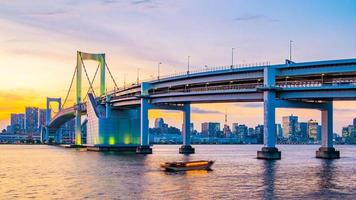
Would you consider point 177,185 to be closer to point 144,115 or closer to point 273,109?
point 273,109

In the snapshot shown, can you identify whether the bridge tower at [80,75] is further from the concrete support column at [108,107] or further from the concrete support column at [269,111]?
the concrete support column at [269,111]

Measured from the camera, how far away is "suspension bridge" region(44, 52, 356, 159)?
8656 centimetres

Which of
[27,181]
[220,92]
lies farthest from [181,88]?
[27,181]

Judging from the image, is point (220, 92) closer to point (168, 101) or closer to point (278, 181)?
point (168, 101)

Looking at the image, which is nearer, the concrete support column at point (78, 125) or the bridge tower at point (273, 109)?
the bridge tower at point (273, 109)

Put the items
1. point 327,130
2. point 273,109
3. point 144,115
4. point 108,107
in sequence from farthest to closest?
point 108,107, point 144,115, point 327,130, point 273,109

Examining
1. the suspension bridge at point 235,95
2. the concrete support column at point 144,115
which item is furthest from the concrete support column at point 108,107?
the concrete support column at point 144,115

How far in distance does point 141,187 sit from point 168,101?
61636 mm

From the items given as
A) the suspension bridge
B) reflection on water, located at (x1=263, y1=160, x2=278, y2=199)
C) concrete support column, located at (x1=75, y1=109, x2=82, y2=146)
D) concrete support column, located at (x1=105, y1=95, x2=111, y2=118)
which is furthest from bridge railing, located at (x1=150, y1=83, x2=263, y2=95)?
concrete support column, located at (x1=75, y1=109, x2=82, y2=146)

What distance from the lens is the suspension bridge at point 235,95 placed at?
86.6 m

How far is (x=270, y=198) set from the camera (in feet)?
155

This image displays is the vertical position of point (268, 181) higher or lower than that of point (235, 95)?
lower

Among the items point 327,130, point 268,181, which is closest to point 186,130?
point 327,130

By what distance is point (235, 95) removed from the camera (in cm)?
9775
